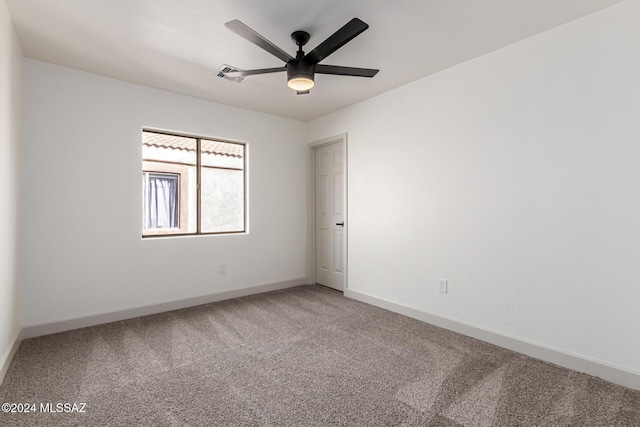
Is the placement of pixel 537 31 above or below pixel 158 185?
above

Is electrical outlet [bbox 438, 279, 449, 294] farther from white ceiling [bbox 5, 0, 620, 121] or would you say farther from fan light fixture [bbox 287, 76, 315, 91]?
fan light fixture [bbox 287, 76, 315, 91]

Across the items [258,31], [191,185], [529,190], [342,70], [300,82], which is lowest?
[529,190]

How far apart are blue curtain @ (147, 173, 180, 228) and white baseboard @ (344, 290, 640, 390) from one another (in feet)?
9.67

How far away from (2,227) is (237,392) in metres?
Answer: 1.99

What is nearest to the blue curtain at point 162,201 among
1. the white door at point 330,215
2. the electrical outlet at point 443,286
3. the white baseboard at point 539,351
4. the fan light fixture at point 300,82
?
the white door at point 330,215

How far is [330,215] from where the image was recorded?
459 centimetres

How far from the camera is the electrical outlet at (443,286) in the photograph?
3078 millimetres

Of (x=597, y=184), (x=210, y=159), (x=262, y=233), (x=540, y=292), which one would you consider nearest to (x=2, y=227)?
(x=210, y=159)

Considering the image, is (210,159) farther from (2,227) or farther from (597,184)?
(597,184)

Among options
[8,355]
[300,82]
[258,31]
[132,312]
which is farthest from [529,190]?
[8,355]

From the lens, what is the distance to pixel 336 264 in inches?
177

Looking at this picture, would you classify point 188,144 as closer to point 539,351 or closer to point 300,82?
point 300,82

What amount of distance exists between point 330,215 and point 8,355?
11.6 feet

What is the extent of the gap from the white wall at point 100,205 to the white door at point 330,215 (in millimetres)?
1068
